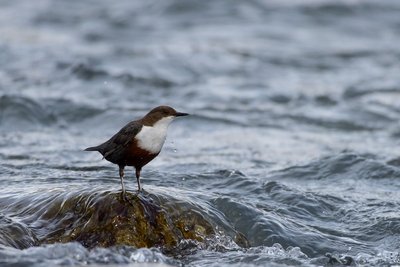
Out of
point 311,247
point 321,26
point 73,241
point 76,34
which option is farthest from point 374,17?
point 73,241

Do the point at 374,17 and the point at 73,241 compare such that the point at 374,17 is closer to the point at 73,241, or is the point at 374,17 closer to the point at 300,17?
the point at 300,17

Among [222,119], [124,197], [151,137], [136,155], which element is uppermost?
[151,137]

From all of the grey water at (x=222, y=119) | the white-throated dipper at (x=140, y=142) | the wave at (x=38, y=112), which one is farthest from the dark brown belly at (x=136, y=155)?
the wave at (x=38, y=112)

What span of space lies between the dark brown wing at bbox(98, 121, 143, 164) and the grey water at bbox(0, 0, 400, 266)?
48cm

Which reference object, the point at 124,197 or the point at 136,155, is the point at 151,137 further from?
the point at 124,197

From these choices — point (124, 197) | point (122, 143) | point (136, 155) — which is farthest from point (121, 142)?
point (124, 197)

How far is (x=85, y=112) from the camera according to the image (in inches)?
395

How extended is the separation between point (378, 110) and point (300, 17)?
610 centimetres

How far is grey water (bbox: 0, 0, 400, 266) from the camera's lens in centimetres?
563

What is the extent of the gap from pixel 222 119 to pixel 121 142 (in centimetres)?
513

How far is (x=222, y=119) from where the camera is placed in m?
10.1

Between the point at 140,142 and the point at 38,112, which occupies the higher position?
the point at 140,142

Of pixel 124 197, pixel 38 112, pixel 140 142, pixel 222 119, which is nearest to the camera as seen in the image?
pixel 140 142

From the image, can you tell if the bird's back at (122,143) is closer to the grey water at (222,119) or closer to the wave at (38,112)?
the grey water at (222,119)
